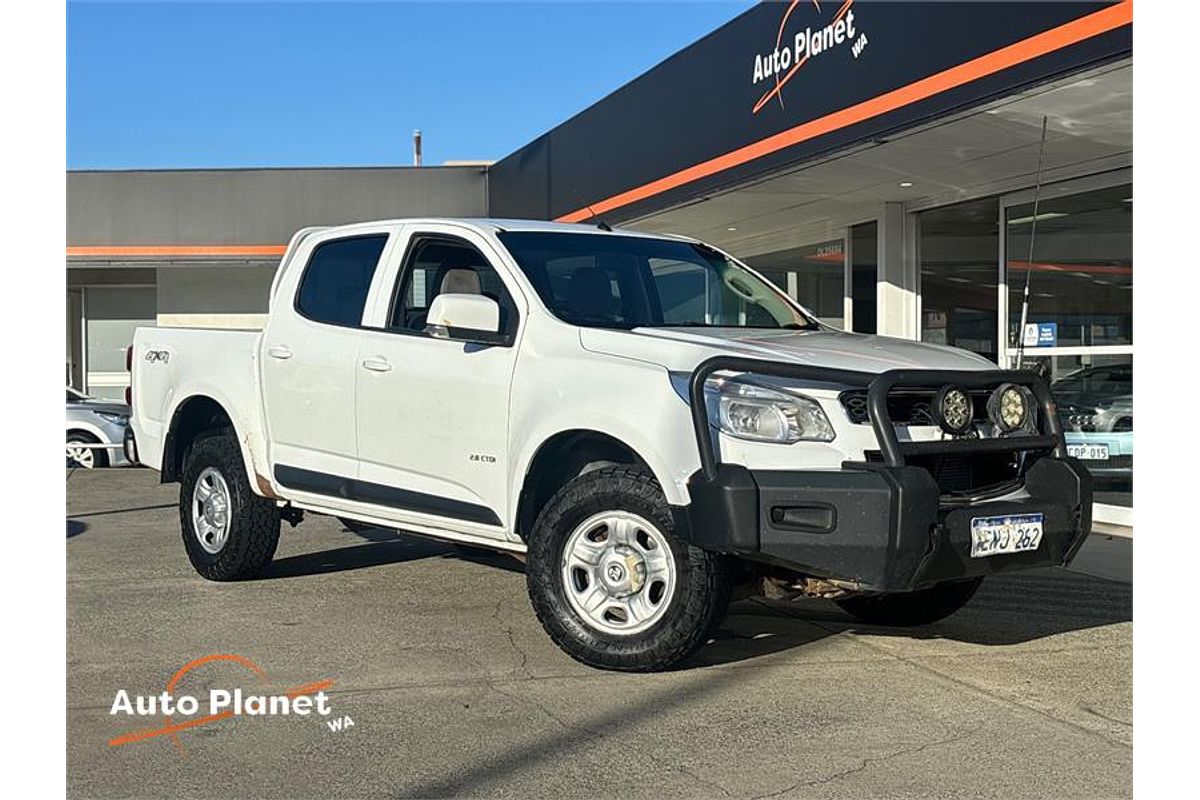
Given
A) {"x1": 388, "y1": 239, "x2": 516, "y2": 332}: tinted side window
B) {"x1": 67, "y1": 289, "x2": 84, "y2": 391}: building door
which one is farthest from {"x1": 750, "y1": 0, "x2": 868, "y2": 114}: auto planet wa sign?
{"x1": 67, "y1": 289, "x2": 84, "y2": 391}: building door

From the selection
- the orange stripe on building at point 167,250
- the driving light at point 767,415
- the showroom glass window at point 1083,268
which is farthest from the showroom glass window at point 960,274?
the orange stripe on building at point 167,250

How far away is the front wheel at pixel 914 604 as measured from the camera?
6.43m

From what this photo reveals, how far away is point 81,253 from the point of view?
2081 cm

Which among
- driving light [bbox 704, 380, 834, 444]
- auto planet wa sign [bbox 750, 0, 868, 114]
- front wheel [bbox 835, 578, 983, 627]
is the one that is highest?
auto planet wa sign [bbox 750, 0, 868, 114]

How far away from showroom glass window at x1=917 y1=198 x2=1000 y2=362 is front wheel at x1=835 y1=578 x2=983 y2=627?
5792 mm

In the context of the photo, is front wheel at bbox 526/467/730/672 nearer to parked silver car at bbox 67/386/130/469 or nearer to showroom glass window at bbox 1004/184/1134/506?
showroom glass window at bbox 1004/184/1134/506

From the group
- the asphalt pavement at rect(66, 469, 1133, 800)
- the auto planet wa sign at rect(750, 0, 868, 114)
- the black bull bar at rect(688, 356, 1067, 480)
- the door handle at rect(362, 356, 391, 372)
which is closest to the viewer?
the asphalt pavement at rect(66, 469, 1133, 800)

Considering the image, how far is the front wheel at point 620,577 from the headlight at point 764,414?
448mm

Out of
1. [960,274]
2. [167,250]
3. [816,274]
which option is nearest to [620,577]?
[960,274]

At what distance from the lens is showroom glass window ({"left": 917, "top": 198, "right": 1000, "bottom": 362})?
1190 centimetres

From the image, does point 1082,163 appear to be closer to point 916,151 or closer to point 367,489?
point 916,151

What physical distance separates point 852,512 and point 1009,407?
1.12m

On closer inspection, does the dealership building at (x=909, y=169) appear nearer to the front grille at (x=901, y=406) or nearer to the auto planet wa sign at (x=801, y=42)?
the auto planet wa sign at (x=801, y=42)

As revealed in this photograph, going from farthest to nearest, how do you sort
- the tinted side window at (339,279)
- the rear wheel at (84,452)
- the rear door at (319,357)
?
1. the rear wheel at (84,452)
2. the tinted side window at (339,279)
3. the rear door at (319,357)
